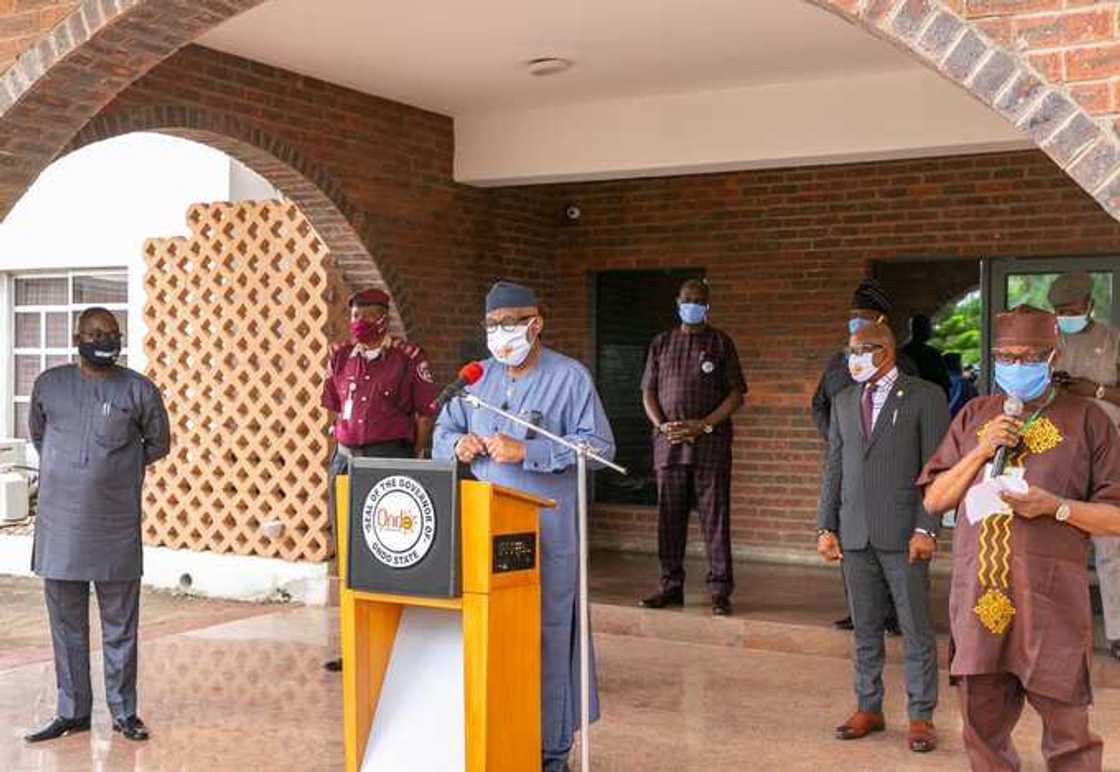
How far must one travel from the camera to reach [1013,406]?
145 inches

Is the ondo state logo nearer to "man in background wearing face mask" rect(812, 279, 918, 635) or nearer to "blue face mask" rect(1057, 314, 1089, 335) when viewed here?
"man in background wearing face mask" rect(812, 279, 918, 635)

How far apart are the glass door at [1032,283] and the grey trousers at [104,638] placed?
549cm

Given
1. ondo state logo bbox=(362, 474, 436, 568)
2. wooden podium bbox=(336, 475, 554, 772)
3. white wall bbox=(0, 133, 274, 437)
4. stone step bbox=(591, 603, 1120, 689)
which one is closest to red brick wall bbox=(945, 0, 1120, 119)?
wooden podium bbox=(336, 475, 554, 772)

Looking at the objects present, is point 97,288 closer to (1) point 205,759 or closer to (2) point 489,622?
(1) point 205,759

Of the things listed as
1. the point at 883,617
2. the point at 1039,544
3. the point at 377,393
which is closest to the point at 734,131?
the point at 377,393

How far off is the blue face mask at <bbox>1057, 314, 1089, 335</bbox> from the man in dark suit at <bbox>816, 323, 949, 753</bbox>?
4.58 feet

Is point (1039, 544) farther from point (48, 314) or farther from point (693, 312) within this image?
point (48, 314)

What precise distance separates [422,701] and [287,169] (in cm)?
414

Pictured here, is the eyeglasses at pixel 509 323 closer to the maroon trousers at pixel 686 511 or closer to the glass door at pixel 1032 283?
the maroon trousers at pixel 686 511

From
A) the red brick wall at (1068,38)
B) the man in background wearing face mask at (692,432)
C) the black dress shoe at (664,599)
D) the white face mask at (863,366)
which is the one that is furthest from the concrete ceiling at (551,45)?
the black dress shoe at (664,599)

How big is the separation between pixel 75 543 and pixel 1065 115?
3.83 metres

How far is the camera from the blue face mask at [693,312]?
24.3ft

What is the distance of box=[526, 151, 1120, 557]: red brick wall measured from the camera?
8.52m

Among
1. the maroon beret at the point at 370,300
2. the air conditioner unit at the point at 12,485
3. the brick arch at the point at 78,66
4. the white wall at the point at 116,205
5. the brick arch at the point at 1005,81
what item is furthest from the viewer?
the air conditioner unit at the point at 12,485
